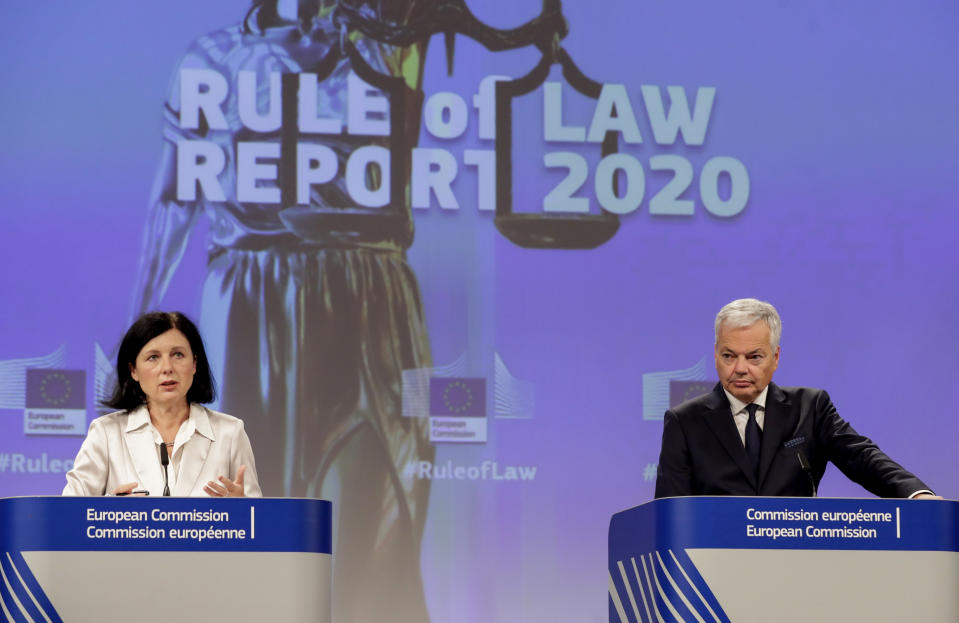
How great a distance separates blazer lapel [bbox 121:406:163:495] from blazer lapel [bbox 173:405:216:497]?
0.06 meters

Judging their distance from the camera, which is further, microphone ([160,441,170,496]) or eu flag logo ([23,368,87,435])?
eu flag logo ([23,368,87,435])

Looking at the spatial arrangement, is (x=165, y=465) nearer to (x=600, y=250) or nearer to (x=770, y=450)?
(x=770, y=450)

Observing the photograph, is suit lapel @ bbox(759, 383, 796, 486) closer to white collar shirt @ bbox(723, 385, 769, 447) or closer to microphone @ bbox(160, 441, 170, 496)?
white collar shirt @ bbox(723, 385, 769, 447)

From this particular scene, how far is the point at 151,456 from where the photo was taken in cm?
331

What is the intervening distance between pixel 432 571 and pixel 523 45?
227cm

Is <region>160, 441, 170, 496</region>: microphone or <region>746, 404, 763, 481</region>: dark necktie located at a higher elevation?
<region>746, 404, 763, 481</region>: dark necktie

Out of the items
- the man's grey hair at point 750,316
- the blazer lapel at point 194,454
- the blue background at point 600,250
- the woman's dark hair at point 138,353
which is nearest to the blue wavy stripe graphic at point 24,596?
the blazer lapel at point 194,454

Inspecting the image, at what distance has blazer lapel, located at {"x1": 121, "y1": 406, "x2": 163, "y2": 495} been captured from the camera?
328 centimetres

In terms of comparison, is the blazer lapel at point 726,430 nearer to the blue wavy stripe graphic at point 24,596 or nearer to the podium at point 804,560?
the podium at point 804,560

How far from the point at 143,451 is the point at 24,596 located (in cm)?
85

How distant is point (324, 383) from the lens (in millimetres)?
4969

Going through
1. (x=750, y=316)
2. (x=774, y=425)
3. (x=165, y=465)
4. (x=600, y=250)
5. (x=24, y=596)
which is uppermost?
(x=600, y=250)

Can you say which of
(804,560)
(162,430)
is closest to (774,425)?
(804,560)

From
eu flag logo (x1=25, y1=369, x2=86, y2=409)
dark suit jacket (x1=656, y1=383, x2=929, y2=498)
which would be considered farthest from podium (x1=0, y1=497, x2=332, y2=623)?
eu flag logo (x1=25, y1=369, x2=86, y2=409)
